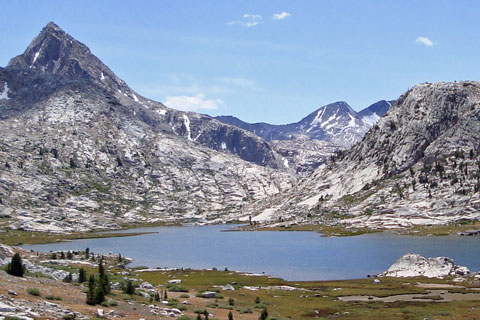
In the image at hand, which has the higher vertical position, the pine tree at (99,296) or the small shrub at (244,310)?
the pine tree at (99,296)

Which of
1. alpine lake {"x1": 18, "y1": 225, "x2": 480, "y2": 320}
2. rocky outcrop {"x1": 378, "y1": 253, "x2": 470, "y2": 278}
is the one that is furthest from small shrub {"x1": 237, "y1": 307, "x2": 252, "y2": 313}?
rocky outcrop {"x1": 378, "y1": 253, "x2": 470, "y2": 278}

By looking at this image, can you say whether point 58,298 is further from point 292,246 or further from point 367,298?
point 292,246

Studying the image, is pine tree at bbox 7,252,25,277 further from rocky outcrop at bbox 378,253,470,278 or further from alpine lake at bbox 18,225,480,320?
rocky outcrop at bbox 378,253,470,278

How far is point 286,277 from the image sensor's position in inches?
4434

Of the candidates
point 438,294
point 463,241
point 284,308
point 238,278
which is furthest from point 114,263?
point 463,241

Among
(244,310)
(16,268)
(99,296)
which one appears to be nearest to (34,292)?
(99,296)

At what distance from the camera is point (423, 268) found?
360ft

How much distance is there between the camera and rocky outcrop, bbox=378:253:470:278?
347 ft

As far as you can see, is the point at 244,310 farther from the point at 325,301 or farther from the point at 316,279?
the point at 316,279

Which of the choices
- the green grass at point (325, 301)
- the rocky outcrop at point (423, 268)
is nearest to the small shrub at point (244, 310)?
the green grass at point (325, 301)

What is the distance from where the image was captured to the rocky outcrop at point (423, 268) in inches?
4166

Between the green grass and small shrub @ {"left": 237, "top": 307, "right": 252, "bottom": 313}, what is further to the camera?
the green grass

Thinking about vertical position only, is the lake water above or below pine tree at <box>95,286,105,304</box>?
below

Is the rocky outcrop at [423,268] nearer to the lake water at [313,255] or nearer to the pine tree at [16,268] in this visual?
the lake water at [313,255]
